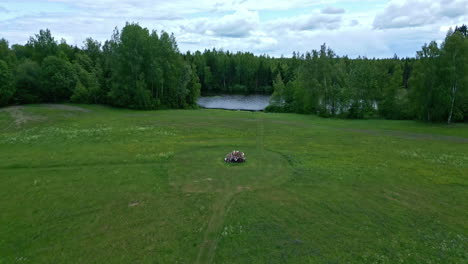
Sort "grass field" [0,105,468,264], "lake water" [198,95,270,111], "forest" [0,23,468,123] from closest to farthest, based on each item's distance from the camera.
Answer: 1. "grass field" [0,105,468,264]
2. "forest" [0,23,468,123]
3. "lake water" [198,95,270,111]

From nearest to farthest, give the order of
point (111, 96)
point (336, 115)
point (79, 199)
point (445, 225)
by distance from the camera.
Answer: point (445, 225) < point (79, 199) < point (336, 115) < point (111, 96)

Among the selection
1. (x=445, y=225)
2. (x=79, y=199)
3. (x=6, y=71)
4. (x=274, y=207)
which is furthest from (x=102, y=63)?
(x=445, y=225)

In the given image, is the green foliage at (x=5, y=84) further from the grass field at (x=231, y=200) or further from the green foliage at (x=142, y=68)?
the grass field at (x=231, y=200)

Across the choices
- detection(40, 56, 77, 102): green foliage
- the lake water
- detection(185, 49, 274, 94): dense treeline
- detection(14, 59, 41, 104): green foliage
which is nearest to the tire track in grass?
detection(40, 56, 77, 102): green foliage

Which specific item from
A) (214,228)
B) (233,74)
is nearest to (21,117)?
(214,228)

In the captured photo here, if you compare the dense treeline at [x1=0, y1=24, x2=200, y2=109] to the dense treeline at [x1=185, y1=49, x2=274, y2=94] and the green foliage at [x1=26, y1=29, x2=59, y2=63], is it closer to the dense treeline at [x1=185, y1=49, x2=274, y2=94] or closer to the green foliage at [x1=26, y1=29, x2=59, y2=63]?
the green foliage at [x1=26, y1=29, x2=59, y2=63]

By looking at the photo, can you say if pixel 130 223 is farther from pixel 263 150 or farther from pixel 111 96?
pixel 111 96

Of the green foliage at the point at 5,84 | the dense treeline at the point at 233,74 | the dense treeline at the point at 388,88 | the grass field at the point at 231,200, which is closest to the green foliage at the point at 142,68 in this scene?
the green foliage at the point at 5,84

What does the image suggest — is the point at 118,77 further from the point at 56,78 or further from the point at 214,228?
the point at 214,228
